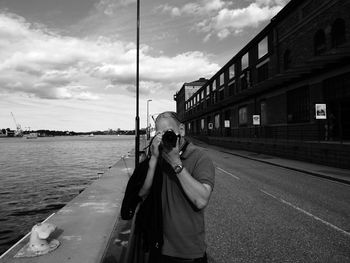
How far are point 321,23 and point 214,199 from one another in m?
17.1

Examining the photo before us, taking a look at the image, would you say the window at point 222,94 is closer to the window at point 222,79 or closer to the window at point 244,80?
the window at point 222,79

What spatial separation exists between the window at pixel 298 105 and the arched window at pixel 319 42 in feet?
8.90

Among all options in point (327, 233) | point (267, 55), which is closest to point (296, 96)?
point (267, 55)

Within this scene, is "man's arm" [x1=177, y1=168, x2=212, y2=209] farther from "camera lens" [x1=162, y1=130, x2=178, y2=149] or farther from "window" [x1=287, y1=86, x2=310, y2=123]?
"window" [x1=287, y1=86, x2=310, y2=123]

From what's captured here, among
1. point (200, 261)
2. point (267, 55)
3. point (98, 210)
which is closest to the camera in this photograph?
point (200, 261)

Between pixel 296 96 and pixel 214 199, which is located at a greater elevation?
pixel 296 96

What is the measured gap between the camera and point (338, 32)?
18.9 m

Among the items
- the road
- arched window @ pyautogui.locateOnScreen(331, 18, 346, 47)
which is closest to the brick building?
arched window @ pyautogui.locateOnScreen(331, 18, 346, 47)

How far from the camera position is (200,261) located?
6.95 feet

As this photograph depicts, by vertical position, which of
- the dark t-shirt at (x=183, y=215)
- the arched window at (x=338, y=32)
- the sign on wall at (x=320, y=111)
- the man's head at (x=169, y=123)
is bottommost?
the dark t-shirt at (x=183, y=215)

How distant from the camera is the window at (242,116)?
3547 cm

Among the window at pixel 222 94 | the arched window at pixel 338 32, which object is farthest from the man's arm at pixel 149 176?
the window at pixel 222 94

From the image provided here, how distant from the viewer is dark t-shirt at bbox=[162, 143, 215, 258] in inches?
82.2

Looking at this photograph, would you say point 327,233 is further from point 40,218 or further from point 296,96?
point 296,96
